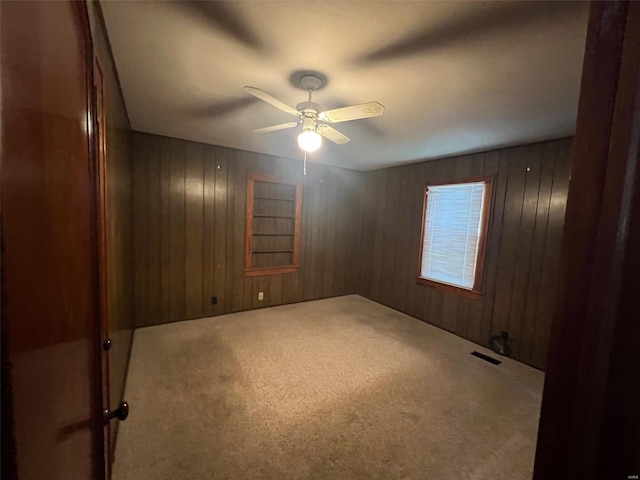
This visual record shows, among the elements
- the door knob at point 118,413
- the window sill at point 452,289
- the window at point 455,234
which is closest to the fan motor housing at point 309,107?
the door knob at point 118,413

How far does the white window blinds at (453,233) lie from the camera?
136 inches

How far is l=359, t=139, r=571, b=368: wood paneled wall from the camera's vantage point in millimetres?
2830

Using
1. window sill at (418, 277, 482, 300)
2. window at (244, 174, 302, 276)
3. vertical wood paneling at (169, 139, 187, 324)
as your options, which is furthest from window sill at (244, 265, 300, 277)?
window sill at (418, 277, 482, 300)

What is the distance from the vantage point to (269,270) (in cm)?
430

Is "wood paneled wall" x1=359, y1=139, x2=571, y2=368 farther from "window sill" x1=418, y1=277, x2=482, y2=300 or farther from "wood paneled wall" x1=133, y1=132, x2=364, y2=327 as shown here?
"wood paneled wall" x1=133, y1=132, x2=364, y2=327

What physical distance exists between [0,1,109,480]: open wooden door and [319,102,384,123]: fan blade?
4.36ft

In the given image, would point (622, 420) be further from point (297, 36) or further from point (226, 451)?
point (226, 451)

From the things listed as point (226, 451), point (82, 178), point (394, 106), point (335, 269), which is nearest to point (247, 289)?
point (335, 269)

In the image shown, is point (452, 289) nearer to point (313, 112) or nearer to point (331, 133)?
point (331, 133)

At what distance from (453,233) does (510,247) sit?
0.70m

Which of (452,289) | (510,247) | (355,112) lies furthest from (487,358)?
(355,112)

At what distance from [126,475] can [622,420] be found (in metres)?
2.15

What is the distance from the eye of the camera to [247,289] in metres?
4.12

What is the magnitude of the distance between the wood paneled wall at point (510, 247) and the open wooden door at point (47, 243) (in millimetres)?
3329
